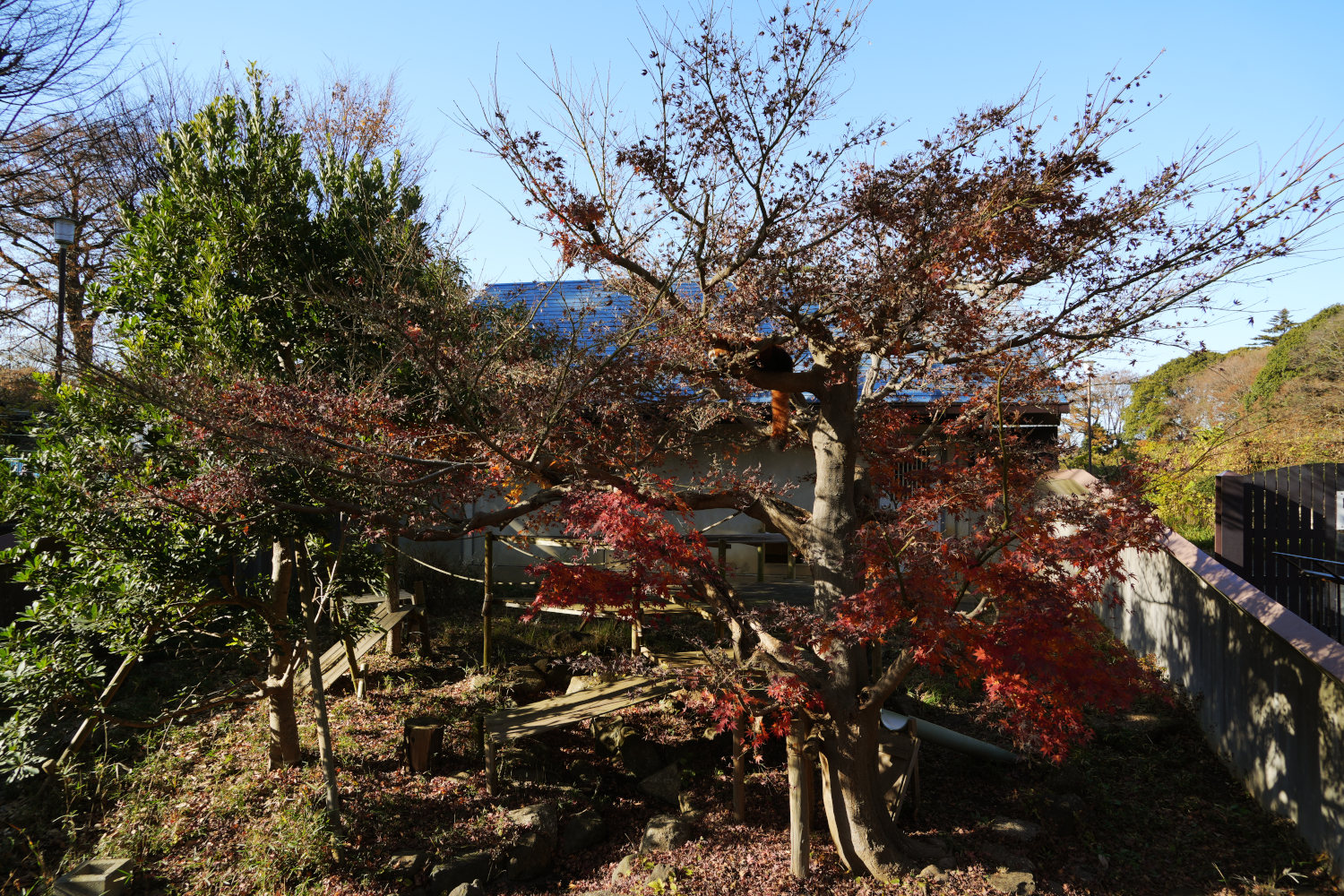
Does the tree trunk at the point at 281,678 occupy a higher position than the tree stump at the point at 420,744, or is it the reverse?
the tree trunk at the point at 281,678

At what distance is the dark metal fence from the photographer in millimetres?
6203

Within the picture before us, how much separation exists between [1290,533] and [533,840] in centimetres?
678

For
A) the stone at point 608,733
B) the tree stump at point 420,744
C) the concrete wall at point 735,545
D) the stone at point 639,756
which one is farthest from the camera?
the concrete wall at point 735,545

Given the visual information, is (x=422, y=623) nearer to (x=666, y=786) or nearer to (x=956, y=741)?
(x=666, y=786)

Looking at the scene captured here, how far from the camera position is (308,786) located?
595 centimetres

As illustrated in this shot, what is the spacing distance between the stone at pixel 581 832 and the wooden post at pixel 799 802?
5.11 feet

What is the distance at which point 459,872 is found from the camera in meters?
5.25

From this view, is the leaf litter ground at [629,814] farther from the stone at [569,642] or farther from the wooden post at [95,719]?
the stone at [569,642]

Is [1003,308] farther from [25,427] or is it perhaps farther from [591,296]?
[25,427]

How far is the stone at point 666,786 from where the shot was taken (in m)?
6.30

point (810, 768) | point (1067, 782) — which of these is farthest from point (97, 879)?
point (1067, 782)

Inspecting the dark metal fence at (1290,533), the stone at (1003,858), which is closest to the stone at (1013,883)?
the stone at (1003,858)

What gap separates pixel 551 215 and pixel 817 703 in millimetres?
3772

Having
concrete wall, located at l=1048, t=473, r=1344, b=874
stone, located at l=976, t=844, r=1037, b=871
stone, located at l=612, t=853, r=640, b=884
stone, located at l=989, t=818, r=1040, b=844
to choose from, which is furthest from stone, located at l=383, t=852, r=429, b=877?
concrete wall, located at l=1048, t=473, r=1344, b=874
